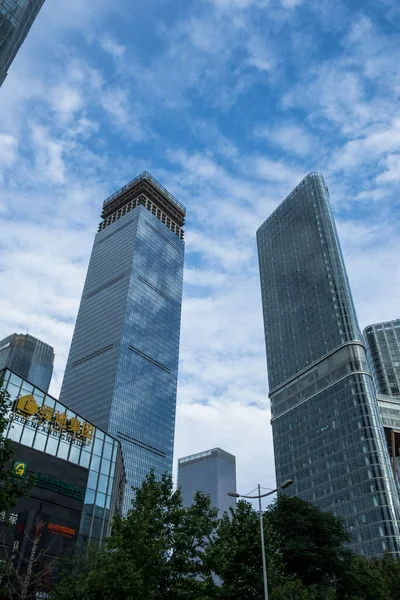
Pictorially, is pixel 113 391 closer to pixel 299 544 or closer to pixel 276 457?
pixel 276 457

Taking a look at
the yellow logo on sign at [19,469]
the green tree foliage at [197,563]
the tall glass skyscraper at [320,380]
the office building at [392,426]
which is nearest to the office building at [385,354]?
the office building at [392,426]

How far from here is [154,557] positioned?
87.9 ft

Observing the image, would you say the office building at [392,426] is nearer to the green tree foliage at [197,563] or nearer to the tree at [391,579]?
the tree at [391,579]

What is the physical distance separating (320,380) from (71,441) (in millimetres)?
96718

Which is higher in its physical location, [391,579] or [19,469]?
[19,469]

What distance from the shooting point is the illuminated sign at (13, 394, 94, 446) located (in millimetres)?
43750

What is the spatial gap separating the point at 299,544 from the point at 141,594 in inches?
1057

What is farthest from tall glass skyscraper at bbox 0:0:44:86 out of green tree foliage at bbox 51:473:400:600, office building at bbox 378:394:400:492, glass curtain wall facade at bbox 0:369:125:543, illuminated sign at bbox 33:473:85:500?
office building at bbox 378:394:400:492

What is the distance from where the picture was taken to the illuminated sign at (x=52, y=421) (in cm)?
4375

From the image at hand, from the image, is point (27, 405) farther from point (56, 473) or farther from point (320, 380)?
point (320, 380)

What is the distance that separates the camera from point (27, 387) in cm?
4584

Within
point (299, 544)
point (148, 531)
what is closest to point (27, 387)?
point (148, 531)

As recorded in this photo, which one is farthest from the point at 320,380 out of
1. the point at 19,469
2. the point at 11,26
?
the point at 11,26

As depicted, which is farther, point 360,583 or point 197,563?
point 360,583
